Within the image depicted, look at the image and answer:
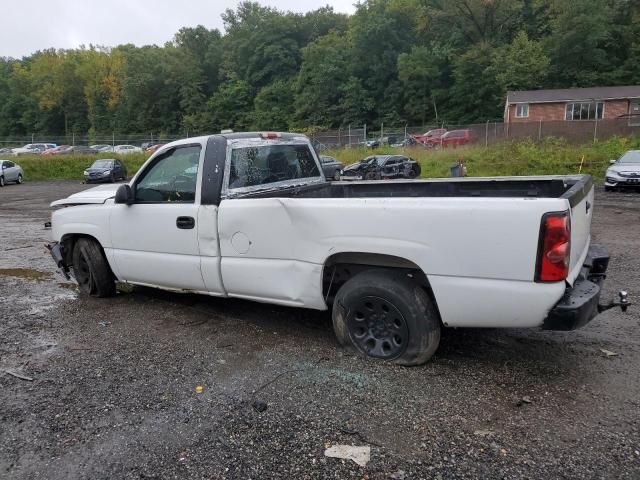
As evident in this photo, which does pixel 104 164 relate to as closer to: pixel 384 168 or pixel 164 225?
pixel 384 168

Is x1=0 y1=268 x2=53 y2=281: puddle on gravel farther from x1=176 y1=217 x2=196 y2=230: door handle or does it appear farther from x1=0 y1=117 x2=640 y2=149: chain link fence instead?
x1=0 y1=117 x2=640 y2=149: chain link fence

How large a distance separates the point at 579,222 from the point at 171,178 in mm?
3545

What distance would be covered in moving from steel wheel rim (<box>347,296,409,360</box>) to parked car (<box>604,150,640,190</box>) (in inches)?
643

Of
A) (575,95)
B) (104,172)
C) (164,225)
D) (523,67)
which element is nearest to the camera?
(164,225)

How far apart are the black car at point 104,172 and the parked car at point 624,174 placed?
979 inches

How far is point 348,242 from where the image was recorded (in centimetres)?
379

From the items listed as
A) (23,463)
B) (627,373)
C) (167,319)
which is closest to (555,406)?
(627,373)

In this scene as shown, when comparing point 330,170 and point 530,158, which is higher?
point 330,170

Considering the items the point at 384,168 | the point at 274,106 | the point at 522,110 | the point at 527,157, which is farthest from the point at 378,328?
the point at 274,106

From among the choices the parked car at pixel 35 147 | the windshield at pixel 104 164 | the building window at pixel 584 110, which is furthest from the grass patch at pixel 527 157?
the parked car at pixel 35 147

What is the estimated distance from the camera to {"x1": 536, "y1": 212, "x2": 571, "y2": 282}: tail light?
10.1 ft

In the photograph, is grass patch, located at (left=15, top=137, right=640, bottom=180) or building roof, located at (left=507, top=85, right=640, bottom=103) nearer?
grass patch, located at (left=15, top=137, right=640, bottom=180)

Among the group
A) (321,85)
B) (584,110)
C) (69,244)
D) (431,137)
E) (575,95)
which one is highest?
(321,85)

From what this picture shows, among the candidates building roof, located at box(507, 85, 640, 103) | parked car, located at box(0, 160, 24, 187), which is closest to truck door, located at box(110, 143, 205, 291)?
parked car, located at box(0, 160, 24, 187)
